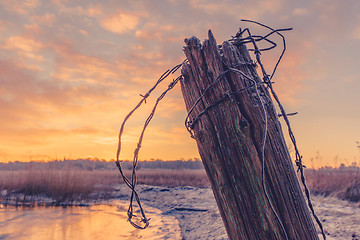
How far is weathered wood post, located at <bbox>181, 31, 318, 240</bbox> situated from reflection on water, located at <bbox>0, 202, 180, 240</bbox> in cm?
548

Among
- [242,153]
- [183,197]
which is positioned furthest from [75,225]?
[242,153]

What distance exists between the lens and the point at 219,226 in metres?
6.52

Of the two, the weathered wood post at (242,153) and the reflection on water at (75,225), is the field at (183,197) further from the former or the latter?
the weathered wood post at (242,153)

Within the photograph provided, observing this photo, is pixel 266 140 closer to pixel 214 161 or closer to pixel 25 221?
pixel 214 161

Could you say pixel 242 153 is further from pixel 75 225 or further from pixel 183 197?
pixel 183 197

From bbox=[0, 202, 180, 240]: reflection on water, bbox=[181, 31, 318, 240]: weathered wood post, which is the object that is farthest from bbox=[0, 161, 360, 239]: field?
bbox=[181, 31, 318, 240]: weathered wood post

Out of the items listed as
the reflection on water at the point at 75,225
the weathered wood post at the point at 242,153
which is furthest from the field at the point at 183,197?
the weathered wood post at the point at 242,153

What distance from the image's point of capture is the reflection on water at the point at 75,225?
7.09 meters

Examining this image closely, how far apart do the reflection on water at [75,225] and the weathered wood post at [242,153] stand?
18.0 ft

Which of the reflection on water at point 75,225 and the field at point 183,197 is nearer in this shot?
the field at point 183,197

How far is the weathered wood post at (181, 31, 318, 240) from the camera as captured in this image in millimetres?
1245

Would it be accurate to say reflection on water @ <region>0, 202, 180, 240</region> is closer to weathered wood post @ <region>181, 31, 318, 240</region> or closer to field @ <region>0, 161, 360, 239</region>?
field @ <region>0, 161, 360, 239</region>

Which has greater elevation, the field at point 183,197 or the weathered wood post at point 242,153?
the weathered wood post at point 242,153

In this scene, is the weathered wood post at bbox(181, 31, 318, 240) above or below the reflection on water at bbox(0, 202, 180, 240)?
above
